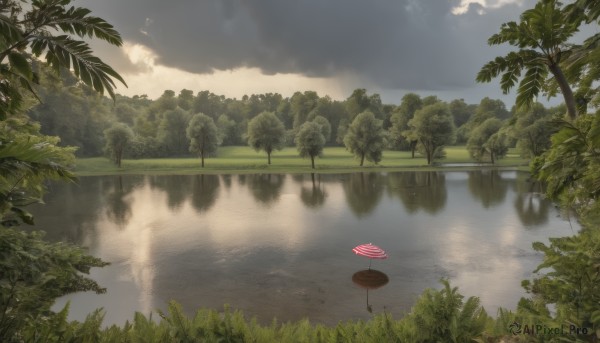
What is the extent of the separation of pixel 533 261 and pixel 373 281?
31.2ft

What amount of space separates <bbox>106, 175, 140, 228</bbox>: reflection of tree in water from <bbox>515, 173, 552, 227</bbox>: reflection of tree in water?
32.6m

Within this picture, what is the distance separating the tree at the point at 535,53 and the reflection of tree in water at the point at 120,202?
2798cm

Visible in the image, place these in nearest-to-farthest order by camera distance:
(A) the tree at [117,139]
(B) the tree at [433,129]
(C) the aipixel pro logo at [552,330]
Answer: (C) the aipixel pro logo at [552,330], (A) the tree at [117,139], (B) the tree at [433,129]

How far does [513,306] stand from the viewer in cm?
1406

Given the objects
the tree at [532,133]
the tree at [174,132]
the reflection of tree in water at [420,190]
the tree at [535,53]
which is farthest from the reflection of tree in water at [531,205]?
the tree at [174,132]

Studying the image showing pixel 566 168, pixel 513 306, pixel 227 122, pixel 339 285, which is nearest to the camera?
pixel 566 168

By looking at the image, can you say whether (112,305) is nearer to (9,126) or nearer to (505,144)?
(9,126)

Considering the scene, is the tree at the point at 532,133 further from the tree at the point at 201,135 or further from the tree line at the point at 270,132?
the tree at the point at 201,135

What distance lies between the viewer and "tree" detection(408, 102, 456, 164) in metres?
70.2

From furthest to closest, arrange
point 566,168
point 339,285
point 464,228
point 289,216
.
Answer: point 289,216 < point 464,228 < point 339,285 < point 566,168

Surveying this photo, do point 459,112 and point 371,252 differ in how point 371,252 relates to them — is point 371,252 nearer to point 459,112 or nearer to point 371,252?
point 371,252

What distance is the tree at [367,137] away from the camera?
218 feet

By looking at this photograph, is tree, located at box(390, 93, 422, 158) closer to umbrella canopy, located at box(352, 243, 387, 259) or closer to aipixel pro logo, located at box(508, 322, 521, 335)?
umbrella canopy, located at box(352, 243, 387, 259)

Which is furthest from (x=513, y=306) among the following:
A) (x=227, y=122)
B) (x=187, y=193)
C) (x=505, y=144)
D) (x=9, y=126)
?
(x=227, y=122)
